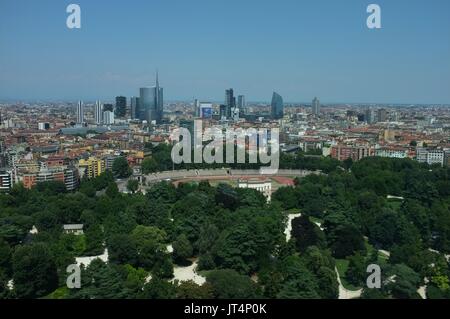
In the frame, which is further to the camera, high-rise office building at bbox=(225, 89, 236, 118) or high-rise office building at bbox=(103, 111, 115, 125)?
high-rise office building at bbox=(103, 111, 115, 125)

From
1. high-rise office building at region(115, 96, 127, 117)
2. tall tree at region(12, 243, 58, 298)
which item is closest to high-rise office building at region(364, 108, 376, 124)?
high-rise office building at region(115, 96, 127, 117)

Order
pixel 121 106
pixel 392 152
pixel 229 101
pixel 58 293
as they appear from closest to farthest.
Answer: pixel 58 293 < pixel 392 152 < pixel 229 101 < pixel 121 106

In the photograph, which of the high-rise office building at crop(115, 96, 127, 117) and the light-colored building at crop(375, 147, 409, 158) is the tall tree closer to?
the light-colored building at crop(375, 147, 409, 158)

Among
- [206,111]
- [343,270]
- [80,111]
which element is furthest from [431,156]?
[80,111]

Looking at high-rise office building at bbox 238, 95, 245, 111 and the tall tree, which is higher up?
high-rise office building at bbox 238, 95, 245, 111

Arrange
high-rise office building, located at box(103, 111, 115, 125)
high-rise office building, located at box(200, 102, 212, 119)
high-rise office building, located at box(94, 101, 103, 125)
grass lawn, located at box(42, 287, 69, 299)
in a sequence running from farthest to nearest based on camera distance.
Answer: high-rise office building, located at box(94, 101, 103, 125) → high-rise office building, located at box(103, 111, 115, 125) → high-rise office building, located at box(200, 102, 212, 119) → grass lawn, located at box(42, 287, 69, 299)

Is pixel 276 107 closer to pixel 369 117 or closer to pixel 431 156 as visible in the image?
pixel 369 117

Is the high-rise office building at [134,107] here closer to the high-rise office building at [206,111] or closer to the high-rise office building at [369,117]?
the high-rise office building at [206,111]

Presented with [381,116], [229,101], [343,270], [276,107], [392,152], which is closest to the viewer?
[343,270]
